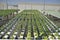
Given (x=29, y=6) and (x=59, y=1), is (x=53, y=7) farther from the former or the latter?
(x=29, y=6)

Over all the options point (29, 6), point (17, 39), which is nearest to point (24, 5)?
point (29, 6)

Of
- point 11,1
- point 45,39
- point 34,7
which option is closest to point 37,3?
point 34,7

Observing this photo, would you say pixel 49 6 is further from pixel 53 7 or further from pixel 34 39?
pixel 34 39

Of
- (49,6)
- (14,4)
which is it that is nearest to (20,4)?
(14,4)

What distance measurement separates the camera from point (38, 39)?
314cm

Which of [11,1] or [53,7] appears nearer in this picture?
[11,1]

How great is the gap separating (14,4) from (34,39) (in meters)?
A: 21.7

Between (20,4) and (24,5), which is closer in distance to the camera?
(20,4)

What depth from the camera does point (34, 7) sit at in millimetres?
27188

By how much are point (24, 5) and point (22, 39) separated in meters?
23.9

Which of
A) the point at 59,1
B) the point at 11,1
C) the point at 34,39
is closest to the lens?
the point at 34,39

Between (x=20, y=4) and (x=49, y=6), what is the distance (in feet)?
17.4

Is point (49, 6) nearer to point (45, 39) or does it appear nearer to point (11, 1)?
point (11, 1)

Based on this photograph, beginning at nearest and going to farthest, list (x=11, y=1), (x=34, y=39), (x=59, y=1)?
(x=34, y=39)
(x=11, y=1)
(x=59, y=1)
